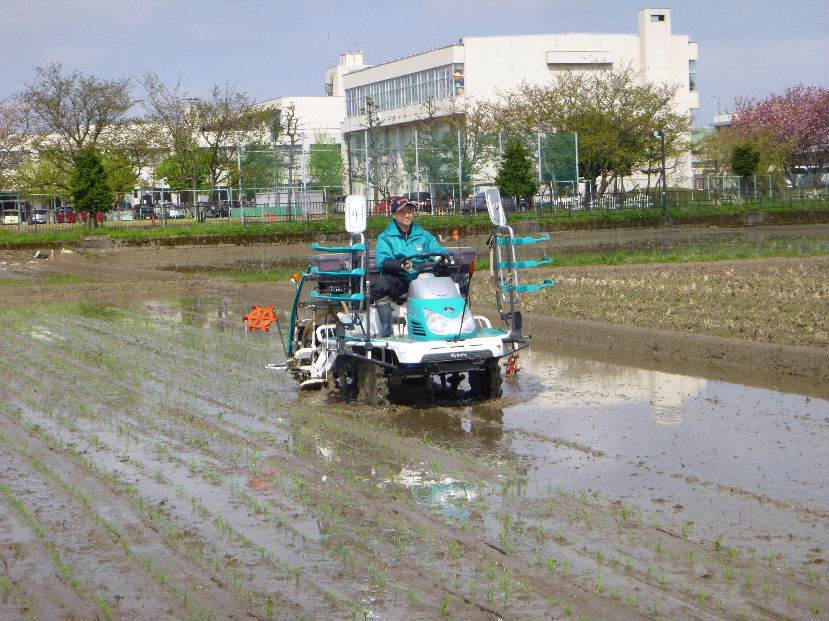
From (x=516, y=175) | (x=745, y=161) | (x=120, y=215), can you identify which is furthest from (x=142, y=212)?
(x=745, y=161)

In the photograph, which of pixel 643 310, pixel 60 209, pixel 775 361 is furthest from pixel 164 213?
pixel 775 361

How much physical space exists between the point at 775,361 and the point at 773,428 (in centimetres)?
268

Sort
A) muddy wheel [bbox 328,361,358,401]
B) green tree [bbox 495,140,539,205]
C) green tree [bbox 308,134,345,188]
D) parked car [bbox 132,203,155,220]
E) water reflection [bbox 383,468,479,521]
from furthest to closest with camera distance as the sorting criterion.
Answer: parked car [bbox 132,203,155,220] < green tree [bbox 308,134,345,188] < green tree [bbox 495,140,539,205] < muddy wheel [bbox 328,361,358,401] < water reflection [bbox 383,468,479,521]

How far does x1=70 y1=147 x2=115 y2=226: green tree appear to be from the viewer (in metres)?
47.3

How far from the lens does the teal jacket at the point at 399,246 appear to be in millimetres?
10273

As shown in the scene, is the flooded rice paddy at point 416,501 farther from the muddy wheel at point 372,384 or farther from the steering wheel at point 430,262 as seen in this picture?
the steering wheel at point 430,262

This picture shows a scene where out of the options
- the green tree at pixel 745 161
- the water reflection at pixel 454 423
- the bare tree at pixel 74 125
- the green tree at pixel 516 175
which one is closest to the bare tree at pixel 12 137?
the bare tree at pixel 74 125

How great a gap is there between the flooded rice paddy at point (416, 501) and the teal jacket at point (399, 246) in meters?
1.27

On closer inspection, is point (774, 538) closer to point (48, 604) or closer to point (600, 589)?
point (600, 589)

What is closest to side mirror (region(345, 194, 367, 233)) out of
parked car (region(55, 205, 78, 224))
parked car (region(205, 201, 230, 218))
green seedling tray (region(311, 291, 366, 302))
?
green seedling tray (region(311, 291, 366, 302))

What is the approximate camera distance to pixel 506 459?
8.16 metres

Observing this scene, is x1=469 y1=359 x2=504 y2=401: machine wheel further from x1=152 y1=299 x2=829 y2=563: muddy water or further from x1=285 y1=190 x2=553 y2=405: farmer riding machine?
x1=152 y1=299 x2=829 y2=563: muddy water

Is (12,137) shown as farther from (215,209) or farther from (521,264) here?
(521,264)

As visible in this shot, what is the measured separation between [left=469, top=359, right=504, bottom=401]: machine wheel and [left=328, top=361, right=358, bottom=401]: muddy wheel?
1.04 metres
